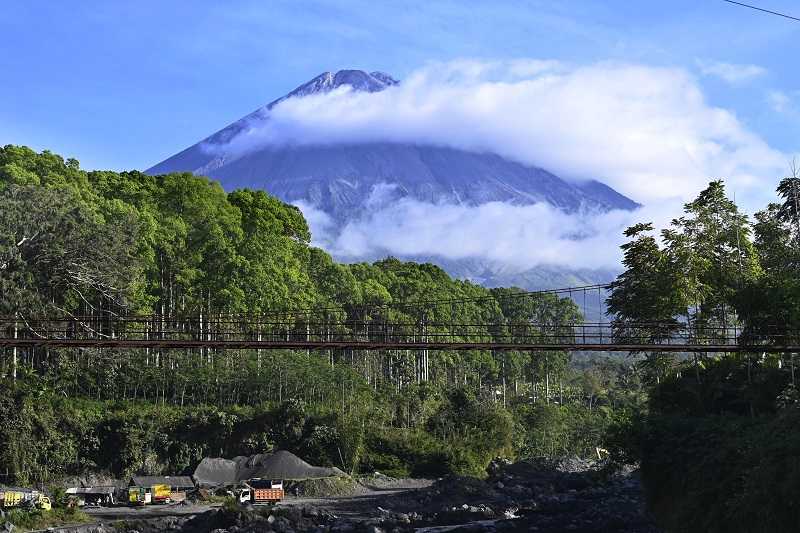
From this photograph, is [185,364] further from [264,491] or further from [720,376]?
[720,376]

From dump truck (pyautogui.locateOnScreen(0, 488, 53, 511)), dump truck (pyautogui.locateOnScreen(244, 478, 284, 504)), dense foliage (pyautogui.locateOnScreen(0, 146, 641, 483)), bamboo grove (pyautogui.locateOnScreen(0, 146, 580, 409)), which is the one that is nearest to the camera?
dump truck (pyautogui.locateOnScreen(0, 488, 53, 511))

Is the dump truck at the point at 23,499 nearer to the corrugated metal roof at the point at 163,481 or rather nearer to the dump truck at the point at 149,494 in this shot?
the dump truck at the point at 149,494

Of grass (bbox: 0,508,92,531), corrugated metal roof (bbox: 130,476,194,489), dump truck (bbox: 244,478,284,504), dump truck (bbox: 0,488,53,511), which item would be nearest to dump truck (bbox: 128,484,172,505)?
corrugated metal roof (bbox: 130,476,194,489)

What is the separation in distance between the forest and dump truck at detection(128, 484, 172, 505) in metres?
4.83

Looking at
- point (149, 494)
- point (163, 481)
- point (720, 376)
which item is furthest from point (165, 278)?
point (720, 376)

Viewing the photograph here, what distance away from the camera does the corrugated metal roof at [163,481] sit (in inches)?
1351

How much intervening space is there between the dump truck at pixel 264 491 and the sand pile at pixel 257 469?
139cm

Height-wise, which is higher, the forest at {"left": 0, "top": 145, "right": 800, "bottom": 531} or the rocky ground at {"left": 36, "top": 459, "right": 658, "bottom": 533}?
the forest at {"left": 0, "top": 145, "right": 800, "bottom": 531}

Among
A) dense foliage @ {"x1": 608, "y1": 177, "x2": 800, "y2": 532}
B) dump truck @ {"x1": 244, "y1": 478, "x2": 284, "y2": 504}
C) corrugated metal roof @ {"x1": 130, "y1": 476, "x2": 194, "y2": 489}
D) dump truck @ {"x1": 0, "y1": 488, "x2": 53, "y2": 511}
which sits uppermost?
dense foliage @ {"x1": 608, "y1": 177, "x2": 800, "y2": 532}

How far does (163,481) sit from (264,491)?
389cm

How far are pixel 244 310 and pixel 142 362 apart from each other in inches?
225

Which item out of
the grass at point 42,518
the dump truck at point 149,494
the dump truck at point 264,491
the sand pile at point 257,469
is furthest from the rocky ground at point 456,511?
the dump truck at point 149,494

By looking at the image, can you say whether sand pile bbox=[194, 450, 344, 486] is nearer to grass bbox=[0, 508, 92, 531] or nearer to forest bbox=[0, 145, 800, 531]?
forest bbox=[0, 145, 800, 531]

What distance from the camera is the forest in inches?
1048
